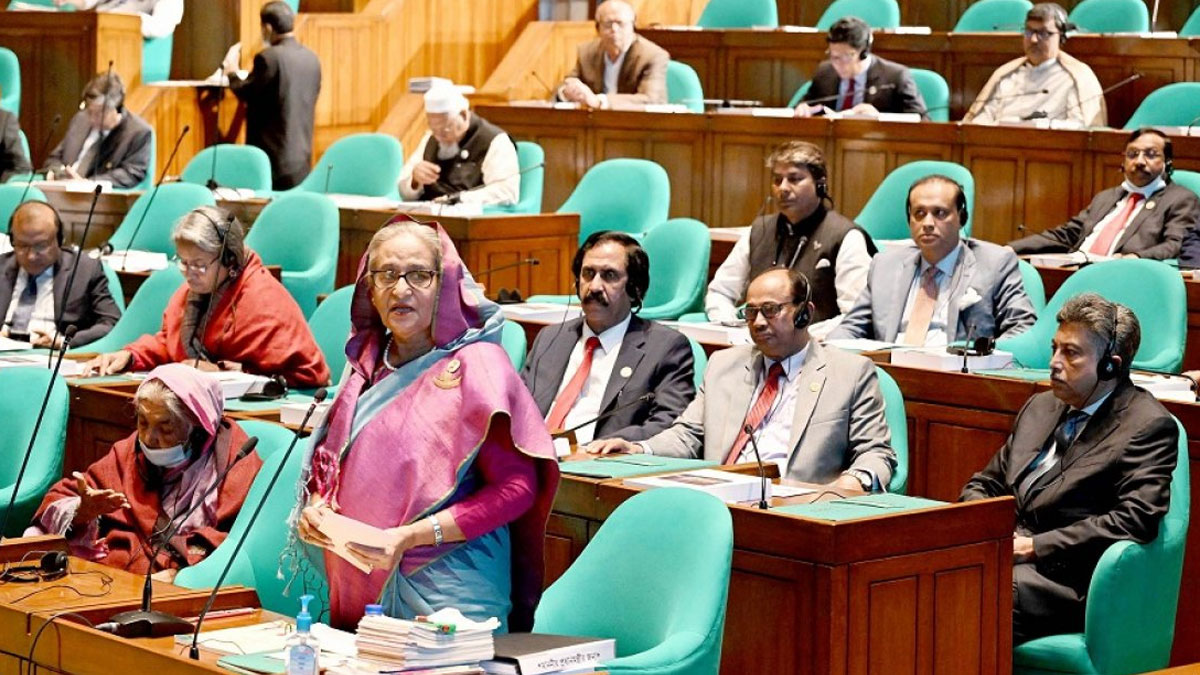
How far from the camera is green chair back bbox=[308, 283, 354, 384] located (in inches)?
236

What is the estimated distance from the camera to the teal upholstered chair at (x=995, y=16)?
1070 cm

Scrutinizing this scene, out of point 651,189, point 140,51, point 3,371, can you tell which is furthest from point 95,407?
point 140,51

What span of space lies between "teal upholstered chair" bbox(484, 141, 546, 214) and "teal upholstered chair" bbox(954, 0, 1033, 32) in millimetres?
2957

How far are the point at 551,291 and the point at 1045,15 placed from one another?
7.91 feet

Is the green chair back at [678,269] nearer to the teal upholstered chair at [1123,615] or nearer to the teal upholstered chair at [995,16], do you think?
the teal upholstered chair at [1123,615]

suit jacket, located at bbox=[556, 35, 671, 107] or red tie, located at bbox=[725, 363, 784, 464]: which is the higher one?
suit jacket, located at bbox=[556, 35, 671, 107]

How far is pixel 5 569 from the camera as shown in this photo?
3.84 m

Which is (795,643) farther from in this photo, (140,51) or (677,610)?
(140,51)

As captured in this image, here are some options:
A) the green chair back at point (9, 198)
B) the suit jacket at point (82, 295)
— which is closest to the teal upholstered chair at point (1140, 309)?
the suit jacket at point (82, 295)

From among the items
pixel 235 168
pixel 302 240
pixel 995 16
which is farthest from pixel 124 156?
pixel 995 16

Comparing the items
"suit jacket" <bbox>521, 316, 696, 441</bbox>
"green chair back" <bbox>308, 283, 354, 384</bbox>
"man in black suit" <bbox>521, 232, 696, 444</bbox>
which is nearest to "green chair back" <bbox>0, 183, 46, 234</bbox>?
"green chair back" <bbox>308, 283, 354, 384</bbox>

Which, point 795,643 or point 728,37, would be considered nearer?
point 795,643

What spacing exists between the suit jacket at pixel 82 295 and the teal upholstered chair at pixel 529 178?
2239mm

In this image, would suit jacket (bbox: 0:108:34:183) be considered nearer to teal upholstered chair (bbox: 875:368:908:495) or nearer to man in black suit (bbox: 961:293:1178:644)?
teal upholstered chair (bbox: 875:368:908:495)
